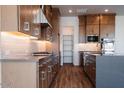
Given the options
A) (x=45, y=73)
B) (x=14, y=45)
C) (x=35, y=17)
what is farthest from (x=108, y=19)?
(x=14, y=45)

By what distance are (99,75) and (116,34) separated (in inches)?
266

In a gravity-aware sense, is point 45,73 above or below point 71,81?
above

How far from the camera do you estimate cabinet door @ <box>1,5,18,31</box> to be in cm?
294

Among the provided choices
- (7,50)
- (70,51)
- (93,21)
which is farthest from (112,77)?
(70,51)

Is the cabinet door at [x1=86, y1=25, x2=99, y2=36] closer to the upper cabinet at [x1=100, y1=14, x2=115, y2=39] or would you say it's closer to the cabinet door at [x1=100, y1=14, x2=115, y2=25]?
the upper cabinet at [x1=100, y1=14, x2=115, y2=39]

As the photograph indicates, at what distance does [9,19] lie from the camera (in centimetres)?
299

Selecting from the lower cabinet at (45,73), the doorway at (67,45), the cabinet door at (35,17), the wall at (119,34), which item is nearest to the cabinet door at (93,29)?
the wall at (119,34)

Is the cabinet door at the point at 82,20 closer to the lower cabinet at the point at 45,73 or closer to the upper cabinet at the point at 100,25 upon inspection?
the upper cabinet at the point at 100,25

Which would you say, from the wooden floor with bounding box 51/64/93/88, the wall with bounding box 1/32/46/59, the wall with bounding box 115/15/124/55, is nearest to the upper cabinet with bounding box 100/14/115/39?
the wall with bounding box 115/15/124/55

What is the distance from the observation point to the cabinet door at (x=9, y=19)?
9.66ft

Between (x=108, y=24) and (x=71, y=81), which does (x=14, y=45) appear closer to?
(x=71, y=81)

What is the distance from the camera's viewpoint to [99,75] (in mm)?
5098

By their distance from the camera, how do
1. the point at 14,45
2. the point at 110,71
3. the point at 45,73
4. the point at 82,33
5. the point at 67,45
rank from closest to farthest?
the point at 14,45, the point at 45,73, the point at 110,71, the point at 82,33, the point at 67,45
